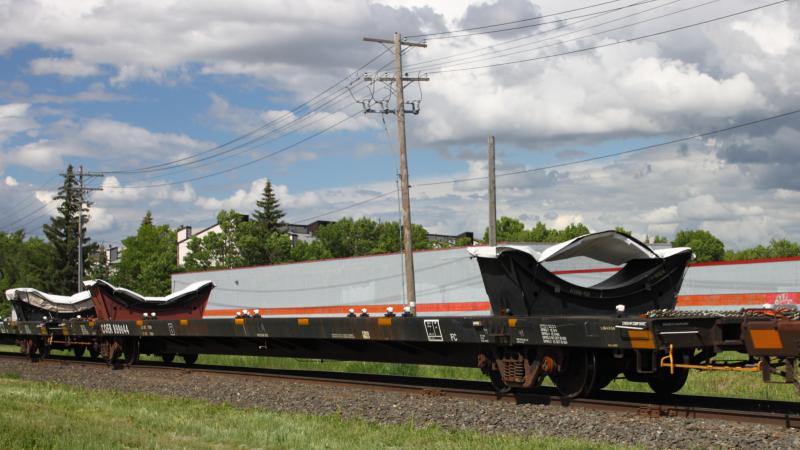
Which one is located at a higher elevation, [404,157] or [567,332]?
[404,157]

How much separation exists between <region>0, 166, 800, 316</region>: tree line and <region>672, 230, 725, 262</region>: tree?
30.8 metres

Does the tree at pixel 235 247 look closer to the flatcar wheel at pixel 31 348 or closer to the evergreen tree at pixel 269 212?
the evergreen tree at pixel 269 212

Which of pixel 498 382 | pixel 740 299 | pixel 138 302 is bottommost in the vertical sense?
pixel 498 382

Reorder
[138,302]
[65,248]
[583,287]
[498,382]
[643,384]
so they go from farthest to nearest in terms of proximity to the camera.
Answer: [65,248] < [138,302] < [643,384] < [498,382] < [583,287]

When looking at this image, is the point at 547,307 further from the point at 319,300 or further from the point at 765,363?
the point at 319,300

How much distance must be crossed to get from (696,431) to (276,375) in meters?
10.1

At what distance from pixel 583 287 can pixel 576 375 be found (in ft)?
4.74

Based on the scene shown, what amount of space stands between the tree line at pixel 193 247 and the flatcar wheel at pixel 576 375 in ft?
280

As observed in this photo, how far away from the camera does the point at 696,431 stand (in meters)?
10.1

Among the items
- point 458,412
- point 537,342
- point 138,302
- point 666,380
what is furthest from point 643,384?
point 138,302

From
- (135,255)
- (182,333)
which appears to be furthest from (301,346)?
(135,255)

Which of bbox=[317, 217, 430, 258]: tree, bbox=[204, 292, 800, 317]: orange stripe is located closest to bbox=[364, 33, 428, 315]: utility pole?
bbox=[204, 292, 800, 317]: orange stripe

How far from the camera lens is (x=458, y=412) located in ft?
40.2

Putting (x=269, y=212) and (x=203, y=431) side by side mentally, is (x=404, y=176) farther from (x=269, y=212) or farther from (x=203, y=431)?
(x=269, y=212)
